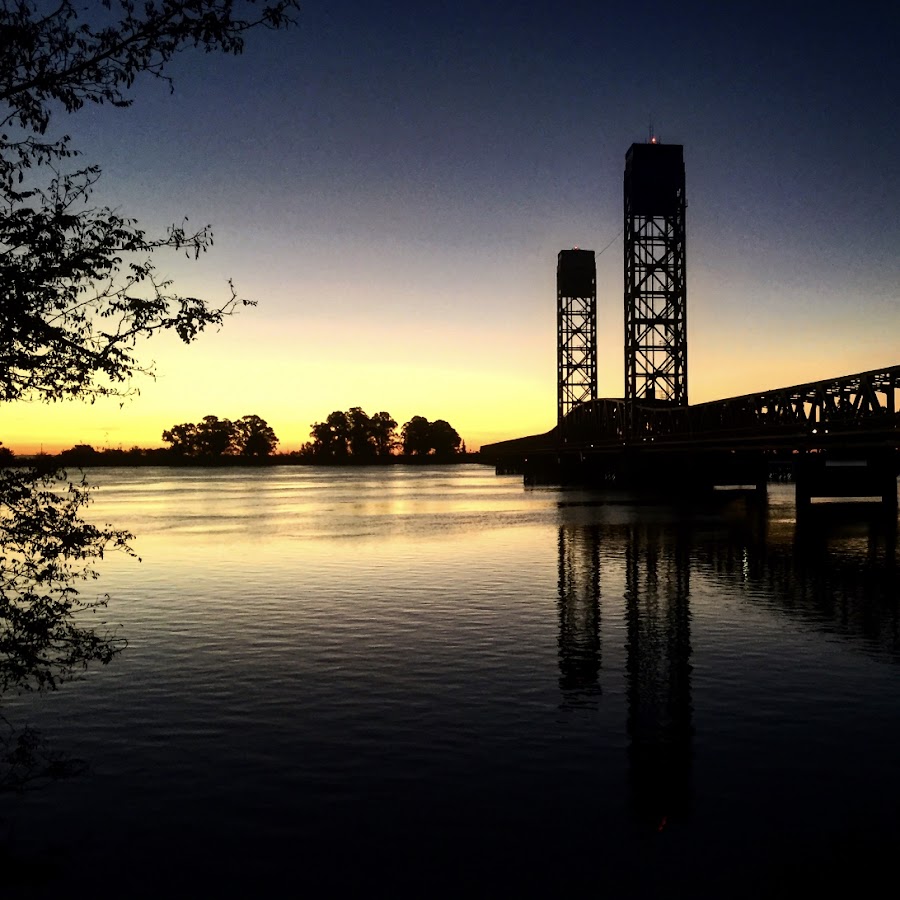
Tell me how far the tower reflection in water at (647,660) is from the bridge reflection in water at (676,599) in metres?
0.03

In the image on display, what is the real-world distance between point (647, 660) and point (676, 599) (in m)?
9.28

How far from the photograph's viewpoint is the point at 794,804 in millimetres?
12055

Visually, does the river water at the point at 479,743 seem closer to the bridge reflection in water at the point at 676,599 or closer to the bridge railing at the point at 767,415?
the bridge reflection in water at the point at 676,599

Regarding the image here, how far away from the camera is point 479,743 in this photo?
1475 cm

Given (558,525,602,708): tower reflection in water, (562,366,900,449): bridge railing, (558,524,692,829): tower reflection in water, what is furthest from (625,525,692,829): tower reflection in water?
(562,366,900,449): bridge railing

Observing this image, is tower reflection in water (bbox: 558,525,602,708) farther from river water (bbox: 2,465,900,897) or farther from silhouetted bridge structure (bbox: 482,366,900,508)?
silhouetted bridge structure (bbox: 482,366,900,508)

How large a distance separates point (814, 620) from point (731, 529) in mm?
31924

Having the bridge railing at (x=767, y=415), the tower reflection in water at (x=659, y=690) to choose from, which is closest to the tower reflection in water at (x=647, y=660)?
the tower reflection in water at (x=659, y=690)

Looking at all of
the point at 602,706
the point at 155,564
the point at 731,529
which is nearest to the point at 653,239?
the point at 731,529

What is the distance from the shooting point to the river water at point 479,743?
1072cm

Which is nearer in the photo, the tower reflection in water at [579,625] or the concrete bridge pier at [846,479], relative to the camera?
the tower reflection in water at [579,625]

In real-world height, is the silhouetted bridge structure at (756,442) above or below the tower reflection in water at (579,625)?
above

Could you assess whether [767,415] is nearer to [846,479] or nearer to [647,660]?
[846,479]

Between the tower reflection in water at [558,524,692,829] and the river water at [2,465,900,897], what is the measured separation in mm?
92
